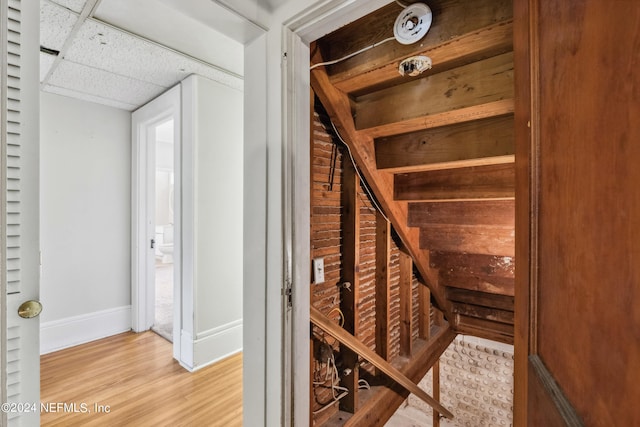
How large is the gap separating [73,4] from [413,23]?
5.61ft

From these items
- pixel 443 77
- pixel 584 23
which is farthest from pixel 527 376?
pixel 443 77

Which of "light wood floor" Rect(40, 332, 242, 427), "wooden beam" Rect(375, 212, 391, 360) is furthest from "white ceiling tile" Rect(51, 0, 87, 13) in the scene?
"light wood floor" Rect(40, 332, 242, 427)

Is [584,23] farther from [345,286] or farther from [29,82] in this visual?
[345,286]

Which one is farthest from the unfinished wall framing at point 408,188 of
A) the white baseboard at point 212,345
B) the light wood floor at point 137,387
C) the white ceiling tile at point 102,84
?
the white ceiling tile at point 102,84

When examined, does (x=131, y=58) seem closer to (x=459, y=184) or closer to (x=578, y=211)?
(x=459, y=184)

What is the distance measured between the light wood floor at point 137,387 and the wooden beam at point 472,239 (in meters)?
1.93

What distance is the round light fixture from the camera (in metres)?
1.08

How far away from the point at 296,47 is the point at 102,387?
256cm

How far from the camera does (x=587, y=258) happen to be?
1.24 ft

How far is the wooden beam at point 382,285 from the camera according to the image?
2.21m

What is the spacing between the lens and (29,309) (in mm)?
682

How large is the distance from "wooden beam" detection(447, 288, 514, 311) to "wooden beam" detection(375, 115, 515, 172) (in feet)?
6.37

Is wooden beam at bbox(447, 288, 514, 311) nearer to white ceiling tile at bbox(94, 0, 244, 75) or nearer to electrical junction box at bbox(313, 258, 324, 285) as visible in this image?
electrical junction box at bbox(313, 258, 324, 285)

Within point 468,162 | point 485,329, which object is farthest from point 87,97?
point 485,329
